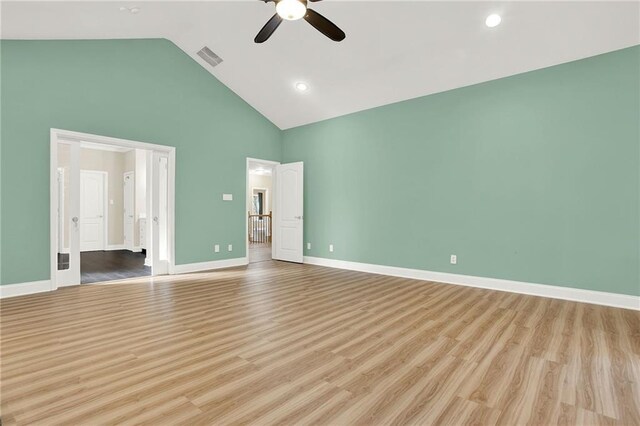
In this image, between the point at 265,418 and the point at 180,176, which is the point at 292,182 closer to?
the point at 180,176

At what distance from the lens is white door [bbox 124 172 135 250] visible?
891cm

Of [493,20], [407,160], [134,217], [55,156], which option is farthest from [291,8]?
[134,217]

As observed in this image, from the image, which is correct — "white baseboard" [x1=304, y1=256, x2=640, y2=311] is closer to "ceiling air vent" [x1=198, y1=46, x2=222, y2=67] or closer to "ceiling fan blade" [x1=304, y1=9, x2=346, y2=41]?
"ceiling fan blade" [x1=304, y1=9, x2=346, y2=41]

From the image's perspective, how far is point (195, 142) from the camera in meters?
5.89

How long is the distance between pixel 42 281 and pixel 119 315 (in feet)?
5.97

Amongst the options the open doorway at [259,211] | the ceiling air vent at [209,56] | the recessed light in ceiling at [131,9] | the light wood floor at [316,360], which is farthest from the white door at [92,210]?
the recessed light in ceiling at [131,9]

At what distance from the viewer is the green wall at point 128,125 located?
408 cm

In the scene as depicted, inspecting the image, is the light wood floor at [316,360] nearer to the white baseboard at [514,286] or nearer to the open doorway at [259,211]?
the white baseboard at [514,286]

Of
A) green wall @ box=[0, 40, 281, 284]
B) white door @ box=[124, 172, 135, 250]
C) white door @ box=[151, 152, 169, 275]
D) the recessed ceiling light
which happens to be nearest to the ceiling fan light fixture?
the recessed ceiling light

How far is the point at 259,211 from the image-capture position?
53.2ft

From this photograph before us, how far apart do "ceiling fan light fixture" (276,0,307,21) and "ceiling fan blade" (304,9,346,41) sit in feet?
0.37

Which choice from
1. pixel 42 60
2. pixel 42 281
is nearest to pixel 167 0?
pixel 42 60

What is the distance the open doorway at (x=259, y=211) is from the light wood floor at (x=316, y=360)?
147 inches

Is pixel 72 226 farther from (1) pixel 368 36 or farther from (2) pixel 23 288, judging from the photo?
(1) pixel 368 36
